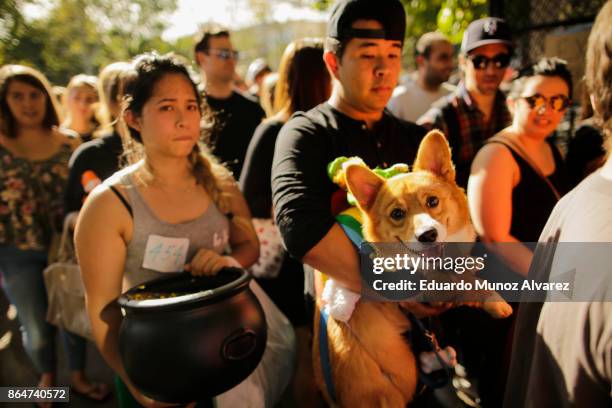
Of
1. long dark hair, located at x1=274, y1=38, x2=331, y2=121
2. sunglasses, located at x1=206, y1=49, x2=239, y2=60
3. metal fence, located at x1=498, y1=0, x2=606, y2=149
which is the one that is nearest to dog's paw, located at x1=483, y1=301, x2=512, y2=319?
long dark hair, located at x1=274, y1=38, x2=331, y2=121

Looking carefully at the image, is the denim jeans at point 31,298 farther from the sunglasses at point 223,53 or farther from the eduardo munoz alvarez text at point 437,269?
the eduardo munoz alvarez text at point 437,269

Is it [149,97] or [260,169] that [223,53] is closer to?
[260,169]

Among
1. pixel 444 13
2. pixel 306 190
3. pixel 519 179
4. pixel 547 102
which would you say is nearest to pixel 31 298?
pixel 306 190

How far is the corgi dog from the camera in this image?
47.6 inches

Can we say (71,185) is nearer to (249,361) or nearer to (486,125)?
(249,361)

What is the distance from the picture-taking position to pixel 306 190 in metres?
1.37

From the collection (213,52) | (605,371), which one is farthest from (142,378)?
(213,52)

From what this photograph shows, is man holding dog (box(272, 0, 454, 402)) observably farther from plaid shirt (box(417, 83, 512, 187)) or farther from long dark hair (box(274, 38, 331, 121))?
plaid shirt (box(417, 83, 512, 187))

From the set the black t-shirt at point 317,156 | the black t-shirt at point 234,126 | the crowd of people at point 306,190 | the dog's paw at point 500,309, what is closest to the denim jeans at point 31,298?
the crowd of people at point 306,190

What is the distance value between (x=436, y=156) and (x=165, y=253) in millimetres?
1149

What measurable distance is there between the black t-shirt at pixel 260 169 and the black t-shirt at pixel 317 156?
2.66 feet

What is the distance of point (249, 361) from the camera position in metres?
1.46

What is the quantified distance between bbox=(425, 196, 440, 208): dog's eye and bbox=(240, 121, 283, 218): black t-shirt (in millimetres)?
1356

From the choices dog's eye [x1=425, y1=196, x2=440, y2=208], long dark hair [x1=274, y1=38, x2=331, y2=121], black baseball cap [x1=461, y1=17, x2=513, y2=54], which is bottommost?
dog's eye [x1=425, y1=196, x2=440, y2=208]
